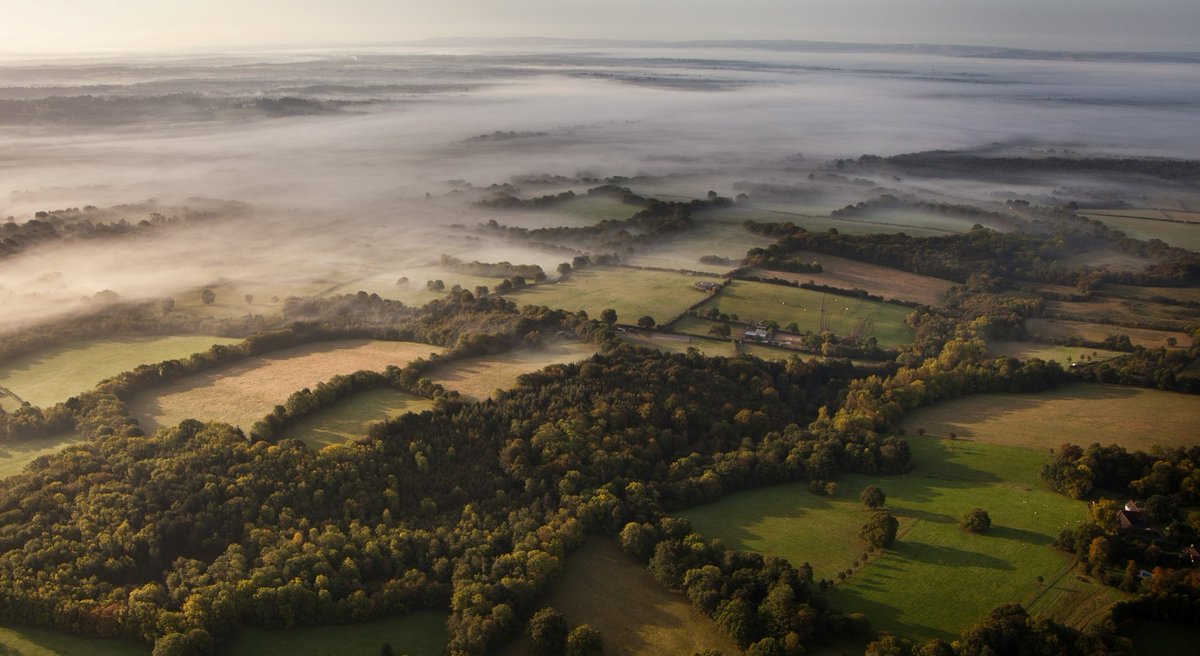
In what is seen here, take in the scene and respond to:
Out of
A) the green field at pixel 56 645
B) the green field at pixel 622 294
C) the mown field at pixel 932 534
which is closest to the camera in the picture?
the green field at pixel 56 645

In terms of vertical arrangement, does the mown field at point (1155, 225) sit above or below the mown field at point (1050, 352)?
above

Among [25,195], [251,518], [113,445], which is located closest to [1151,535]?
[251,518]

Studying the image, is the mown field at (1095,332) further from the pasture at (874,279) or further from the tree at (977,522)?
the tree at (977,522)

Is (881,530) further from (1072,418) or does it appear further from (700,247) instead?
(700,247)

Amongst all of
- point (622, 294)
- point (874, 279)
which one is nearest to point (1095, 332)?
point (874, 279)

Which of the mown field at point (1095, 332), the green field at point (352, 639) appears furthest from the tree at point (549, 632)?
the mown field at point (1095, 332)

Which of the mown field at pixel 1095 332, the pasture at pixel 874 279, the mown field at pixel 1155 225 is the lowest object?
the mown field at pixel 1095 332

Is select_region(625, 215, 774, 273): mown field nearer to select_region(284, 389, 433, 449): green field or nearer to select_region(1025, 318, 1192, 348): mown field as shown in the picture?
select_region(1025, 318, 1192, 348): mown field
